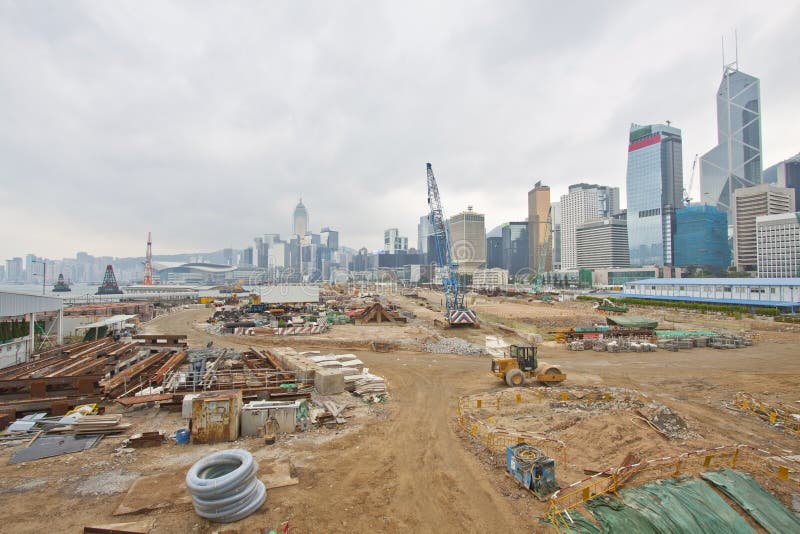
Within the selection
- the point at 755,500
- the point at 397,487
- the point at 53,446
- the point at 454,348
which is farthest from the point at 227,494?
the point at 454,348

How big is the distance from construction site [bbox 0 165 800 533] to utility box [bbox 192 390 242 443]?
50 millimetres

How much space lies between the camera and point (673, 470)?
8945 millimetres

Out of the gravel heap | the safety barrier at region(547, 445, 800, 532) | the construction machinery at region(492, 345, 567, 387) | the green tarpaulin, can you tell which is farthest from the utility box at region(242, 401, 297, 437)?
the green tarpaulin

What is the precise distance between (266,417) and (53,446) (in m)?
5.34

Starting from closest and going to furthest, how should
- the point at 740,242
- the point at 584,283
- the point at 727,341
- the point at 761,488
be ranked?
the point at 761,488 < the point at 727,341 < the point at 740,242 < the point at 584,283

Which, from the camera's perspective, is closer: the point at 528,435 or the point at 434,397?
the point at 528,435

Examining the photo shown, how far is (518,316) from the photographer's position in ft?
170

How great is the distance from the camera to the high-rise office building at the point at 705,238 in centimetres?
15625

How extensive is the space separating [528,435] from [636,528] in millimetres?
4376

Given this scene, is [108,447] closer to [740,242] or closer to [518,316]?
[518,316]

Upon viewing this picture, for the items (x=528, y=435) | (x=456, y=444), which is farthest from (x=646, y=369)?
(x=456, y=444)

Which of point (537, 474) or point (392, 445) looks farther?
point (392, 445)

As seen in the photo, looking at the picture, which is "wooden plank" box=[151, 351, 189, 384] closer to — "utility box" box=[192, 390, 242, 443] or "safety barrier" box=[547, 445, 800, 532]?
"utility box" box=[192, 390, 242, 443]

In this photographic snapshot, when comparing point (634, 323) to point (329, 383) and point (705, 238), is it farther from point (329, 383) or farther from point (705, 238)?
point (705, 238)
